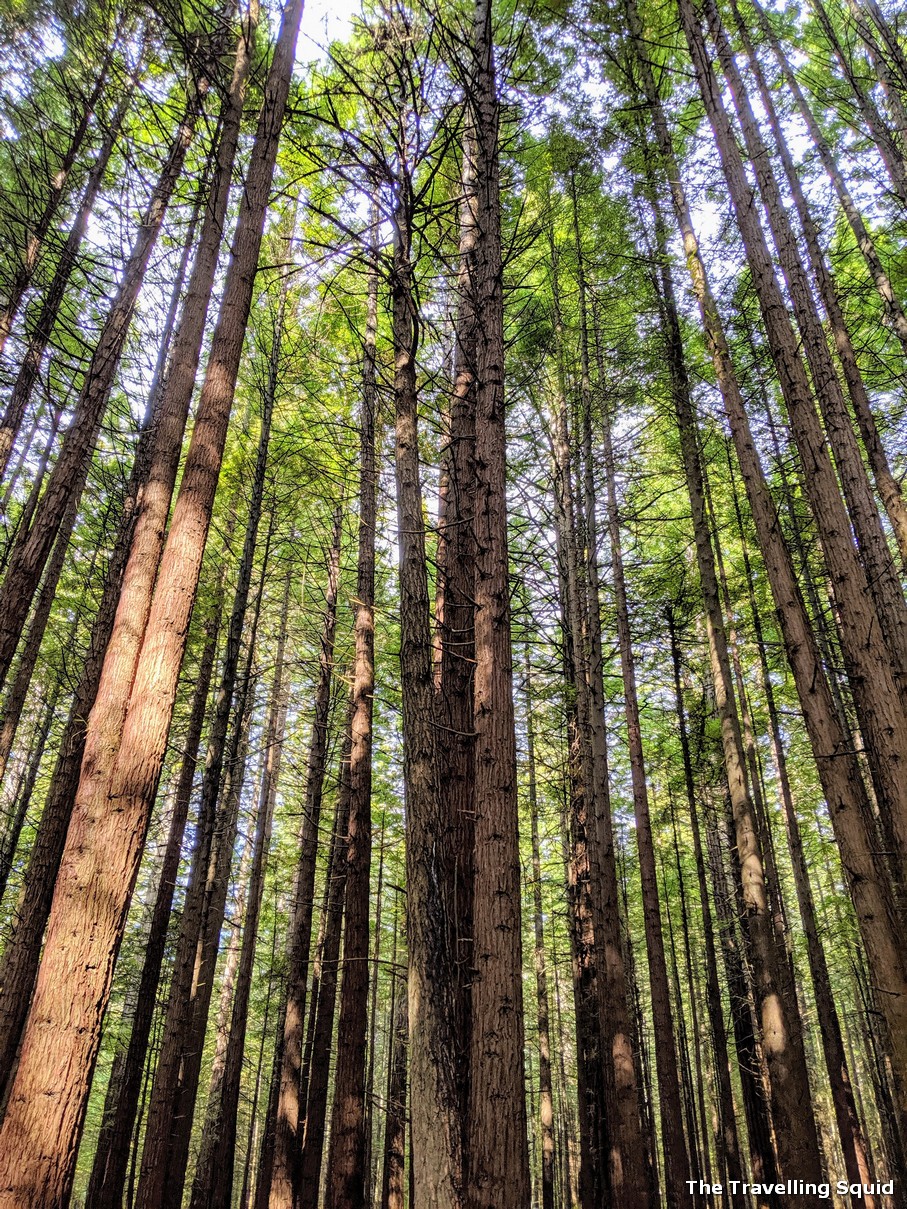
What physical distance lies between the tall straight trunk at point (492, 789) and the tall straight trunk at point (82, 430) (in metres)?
2.68

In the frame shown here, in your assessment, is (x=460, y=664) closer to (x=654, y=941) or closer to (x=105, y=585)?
(x=654, y=941)

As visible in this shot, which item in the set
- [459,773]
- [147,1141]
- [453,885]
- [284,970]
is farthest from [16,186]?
[284,970]

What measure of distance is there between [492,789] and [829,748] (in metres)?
3.01

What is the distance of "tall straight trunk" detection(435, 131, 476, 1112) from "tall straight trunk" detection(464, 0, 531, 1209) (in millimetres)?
152

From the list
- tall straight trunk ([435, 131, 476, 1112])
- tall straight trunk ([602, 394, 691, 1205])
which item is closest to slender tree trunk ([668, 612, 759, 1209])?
tall straight trunk ([602, 394, 691, 1205])

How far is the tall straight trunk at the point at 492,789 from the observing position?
3.53m

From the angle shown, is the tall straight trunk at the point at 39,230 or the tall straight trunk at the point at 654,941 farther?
the tall straight trunk at the point at 654,941

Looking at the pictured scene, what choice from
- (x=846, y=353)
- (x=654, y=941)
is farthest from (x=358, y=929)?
(x=846, y=353)

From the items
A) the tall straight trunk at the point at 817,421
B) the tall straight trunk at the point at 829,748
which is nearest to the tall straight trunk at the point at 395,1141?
the tall straight trunk at the point at 829,748

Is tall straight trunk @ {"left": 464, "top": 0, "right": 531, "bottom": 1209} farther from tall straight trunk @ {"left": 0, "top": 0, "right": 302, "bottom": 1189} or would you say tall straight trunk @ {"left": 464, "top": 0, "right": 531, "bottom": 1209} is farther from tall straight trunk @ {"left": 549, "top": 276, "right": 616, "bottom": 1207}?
tall straight trunk @ {"left": 549, "top": 276, "right": 616, "bottom": 1207}

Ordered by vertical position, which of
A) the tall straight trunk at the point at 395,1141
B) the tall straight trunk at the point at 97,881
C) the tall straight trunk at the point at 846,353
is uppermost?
the tall straight trunk at the point at 846,353

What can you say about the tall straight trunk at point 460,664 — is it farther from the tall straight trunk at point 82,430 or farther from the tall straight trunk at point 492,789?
the tall straight trunk at point 82,430

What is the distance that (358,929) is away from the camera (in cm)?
774

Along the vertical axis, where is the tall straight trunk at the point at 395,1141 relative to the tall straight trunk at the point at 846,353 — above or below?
below
